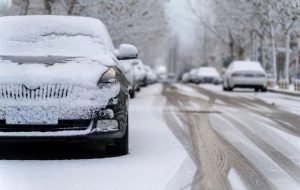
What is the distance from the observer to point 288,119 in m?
13.6

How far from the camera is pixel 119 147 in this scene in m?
7.81

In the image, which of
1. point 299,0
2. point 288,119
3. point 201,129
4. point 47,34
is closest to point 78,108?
point 47,34

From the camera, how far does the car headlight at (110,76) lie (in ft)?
24.8

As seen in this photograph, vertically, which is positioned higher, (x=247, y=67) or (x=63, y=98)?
(x=63, y=98)

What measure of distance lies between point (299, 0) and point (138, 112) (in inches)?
493

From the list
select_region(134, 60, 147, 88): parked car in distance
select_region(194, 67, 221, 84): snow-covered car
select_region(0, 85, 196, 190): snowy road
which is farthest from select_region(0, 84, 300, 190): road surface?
select_region(194, 67, 221, 84): snow-covered car

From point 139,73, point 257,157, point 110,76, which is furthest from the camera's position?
point 139,73

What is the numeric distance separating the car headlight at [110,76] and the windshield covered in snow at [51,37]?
60 cm

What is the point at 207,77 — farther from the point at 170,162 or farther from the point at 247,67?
the point at 170,162

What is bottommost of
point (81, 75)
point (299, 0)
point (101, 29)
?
point (81, 75)

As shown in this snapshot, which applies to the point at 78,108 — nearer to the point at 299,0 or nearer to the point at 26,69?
the point at 26,69

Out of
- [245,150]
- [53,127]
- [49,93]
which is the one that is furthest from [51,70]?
[245,150]

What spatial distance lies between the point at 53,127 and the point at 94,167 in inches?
25.3

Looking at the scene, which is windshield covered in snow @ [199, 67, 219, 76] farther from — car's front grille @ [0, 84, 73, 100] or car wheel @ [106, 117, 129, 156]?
car's front grille @ [0, 84, 73, 100]
